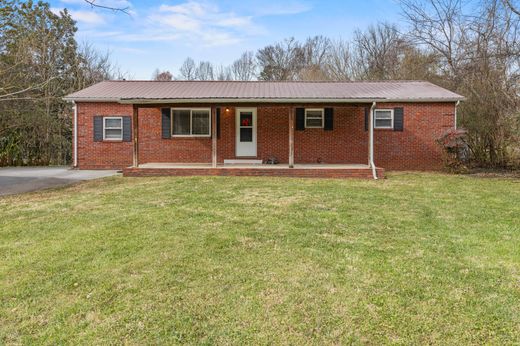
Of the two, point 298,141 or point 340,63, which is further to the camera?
point 340,63

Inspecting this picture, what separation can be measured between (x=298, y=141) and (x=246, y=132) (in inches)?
74.4

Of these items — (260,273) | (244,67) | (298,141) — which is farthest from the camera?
(244,67)

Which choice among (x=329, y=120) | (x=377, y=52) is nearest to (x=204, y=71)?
(x=377, y=52)

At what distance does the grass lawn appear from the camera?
8.45 ft

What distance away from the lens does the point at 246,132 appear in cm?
1315

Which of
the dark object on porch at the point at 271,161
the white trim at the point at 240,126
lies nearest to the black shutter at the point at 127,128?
the white trim at the point at 240,126

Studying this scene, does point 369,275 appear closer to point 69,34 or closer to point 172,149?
point 172,149

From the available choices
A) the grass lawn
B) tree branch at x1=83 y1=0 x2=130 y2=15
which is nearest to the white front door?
the grass lawn

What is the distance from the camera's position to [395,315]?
271 cm

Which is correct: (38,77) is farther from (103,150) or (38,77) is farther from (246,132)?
(246,132)

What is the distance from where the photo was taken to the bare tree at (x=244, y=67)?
3428 centimetres

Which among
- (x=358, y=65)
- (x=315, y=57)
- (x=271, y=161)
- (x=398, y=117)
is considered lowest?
(x=271, y=161)

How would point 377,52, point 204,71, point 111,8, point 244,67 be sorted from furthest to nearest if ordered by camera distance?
point 204,71
point 244,67
point 377,52
point 111,8

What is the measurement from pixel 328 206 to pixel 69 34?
24.1 metres
